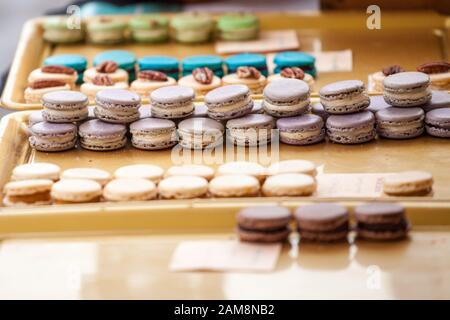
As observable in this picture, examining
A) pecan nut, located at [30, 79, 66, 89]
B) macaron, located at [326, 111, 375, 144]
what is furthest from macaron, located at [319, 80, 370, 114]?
pecan nut, located at [30, 79, 66, 89]

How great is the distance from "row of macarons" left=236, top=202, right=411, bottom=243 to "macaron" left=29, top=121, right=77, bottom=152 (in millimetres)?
751

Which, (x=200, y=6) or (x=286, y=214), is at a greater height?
(x=286, y=214)

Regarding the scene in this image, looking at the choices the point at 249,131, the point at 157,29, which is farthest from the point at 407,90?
the point at 157,29

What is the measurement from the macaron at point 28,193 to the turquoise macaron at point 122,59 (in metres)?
0.99

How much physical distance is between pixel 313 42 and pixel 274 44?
0.15m

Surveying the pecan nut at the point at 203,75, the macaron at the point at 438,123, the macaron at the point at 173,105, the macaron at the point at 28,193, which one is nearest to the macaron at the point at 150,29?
the pecan nut at the point at 203,75

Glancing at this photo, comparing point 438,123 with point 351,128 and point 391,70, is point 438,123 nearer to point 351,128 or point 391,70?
point 351,128

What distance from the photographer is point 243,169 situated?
6.95 feet

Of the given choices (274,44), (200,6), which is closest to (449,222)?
(274,44)

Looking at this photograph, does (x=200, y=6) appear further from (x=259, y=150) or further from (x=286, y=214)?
(x=286, y=214)

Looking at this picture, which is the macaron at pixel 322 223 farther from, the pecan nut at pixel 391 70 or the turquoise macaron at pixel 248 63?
the turquoise macaron at pixel 248 63
